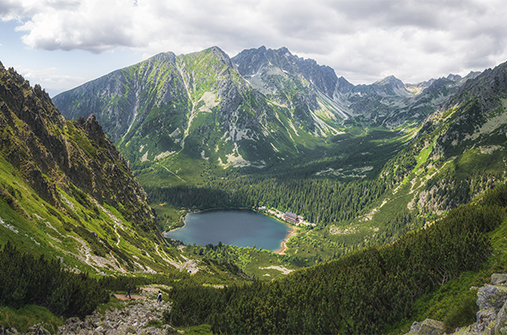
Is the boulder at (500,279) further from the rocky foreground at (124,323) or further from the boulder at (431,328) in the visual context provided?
the rocky foreground at (124,323)

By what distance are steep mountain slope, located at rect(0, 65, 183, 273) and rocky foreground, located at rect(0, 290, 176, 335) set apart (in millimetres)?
19484

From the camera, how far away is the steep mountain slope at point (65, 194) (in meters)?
49.5

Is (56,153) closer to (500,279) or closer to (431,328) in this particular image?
(431,328)

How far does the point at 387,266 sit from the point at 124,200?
128 metres

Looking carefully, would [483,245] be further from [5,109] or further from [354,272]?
[5,109]

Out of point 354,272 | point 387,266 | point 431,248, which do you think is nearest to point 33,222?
point 354,272

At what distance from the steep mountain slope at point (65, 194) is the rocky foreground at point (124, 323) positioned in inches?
767

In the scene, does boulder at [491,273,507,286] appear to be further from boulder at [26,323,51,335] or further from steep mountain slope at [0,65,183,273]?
steep mountain slope at [0,65,183,273]

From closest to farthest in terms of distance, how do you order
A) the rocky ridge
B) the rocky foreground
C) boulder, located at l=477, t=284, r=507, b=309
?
the rocky ridge
boulder, located at l=477, t=284, r=507, b=309
the rocky foreground

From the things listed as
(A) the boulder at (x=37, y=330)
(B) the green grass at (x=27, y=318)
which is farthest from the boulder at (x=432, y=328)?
(B) the green grass at (x=27, y=318)

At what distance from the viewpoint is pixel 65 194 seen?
86125 millimetres

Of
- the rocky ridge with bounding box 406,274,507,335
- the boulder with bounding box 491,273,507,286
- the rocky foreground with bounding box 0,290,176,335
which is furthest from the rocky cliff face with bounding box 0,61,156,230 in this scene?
the boulder with bounding box 491,273,507,286

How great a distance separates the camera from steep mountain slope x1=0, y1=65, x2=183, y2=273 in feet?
162

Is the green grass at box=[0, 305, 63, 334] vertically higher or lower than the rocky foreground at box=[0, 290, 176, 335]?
higher
